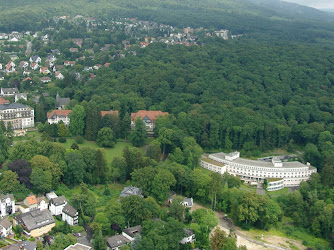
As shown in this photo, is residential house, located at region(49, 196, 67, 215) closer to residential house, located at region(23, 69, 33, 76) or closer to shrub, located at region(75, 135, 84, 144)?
shrub, located at region(75, 135, 84, 144)

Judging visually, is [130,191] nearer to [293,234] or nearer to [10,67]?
[293,234]

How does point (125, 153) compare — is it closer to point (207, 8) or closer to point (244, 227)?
point (244, 227)

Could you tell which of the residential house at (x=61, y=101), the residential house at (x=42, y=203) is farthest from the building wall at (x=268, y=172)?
the residential house at (x=61, y=101)

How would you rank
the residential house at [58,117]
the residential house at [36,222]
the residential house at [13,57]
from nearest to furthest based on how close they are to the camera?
the residential house at [36,222], the residential house at [58,117], the residential house at [13,57]

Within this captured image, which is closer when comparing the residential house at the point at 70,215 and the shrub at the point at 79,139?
the residential house at the point at 70,215

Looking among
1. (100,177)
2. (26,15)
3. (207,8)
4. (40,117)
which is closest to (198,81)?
(40,117)

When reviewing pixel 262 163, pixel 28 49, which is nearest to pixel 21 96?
pixel 28 49

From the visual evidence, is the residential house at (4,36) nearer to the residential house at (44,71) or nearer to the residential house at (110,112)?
the residential house at (44,71)
